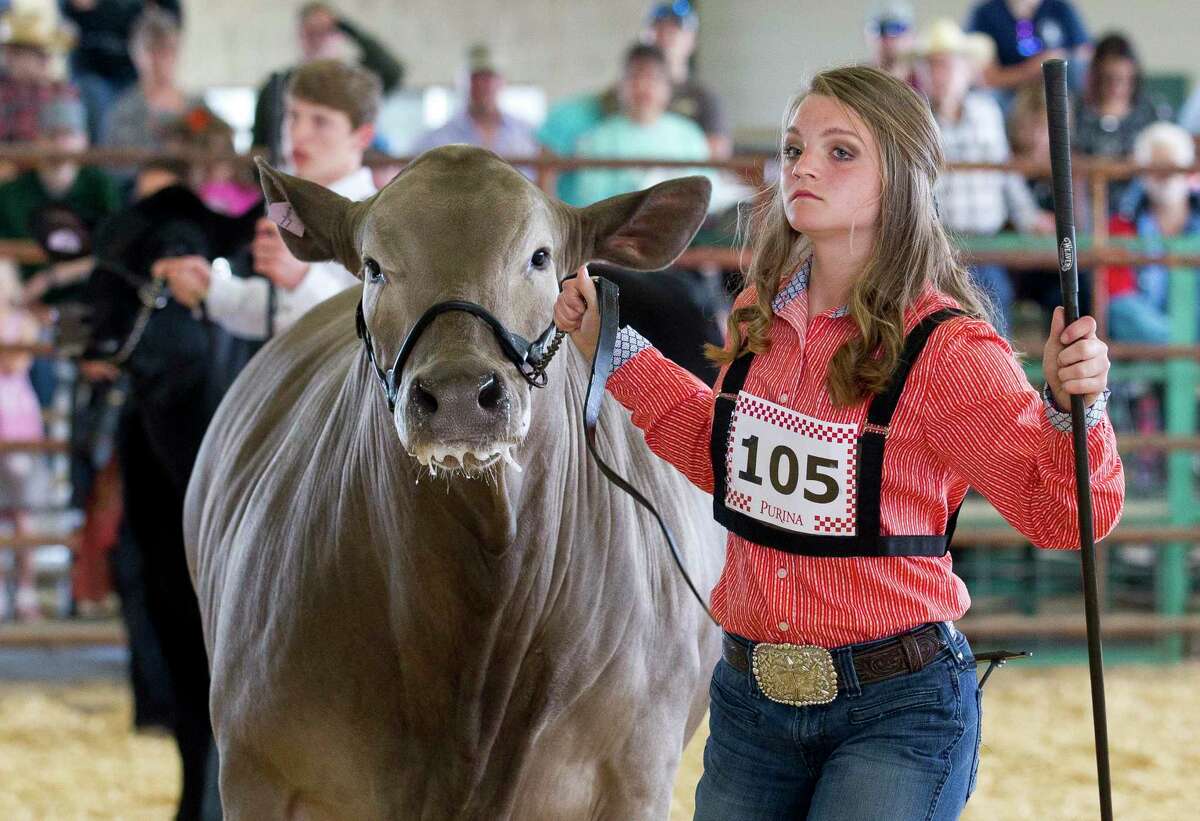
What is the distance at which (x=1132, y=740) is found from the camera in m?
5.50

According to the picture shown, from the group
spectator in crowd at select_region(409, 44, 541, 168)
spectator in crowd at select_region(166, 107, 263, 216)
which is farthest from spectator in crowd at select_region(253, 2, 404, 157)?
spectator in crowd at select_region(166, 107, 263, 216)

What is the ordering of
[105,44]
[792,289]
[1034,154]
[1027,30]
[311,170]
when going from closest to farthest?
[792,289], [311,170], [1034,154], [105,44], [1027,30]

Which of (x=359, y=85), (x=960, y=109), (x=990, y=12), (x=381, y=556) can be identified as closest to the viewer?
(x=381, y=556)

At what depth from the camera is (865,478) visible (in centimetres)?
220

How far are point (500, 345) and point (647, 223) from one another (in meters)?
0.60

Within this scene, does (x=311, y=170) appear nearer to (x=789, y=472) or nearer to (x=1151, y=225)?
(x=789, y=472)

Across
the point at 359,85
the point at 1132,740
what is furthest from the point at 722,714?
the point at 1132,740

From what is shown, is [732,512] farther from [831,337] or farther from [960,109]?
[960,109]

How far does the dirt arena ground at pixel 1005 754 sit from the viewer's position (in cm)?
478

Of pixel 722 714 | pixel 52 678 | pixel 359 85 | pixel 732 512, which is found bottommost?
pixel 52 678

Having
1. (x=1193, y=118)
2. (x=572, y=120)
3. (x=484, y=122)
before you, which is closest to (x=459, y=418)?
(x=484, y=122)

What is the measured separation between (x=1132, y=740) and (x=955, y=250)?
3.54 m

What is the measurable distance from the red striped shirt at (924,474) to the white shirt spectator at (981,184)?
4.70 meters

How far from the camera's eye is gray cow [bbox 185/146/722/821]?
2.52 metres
